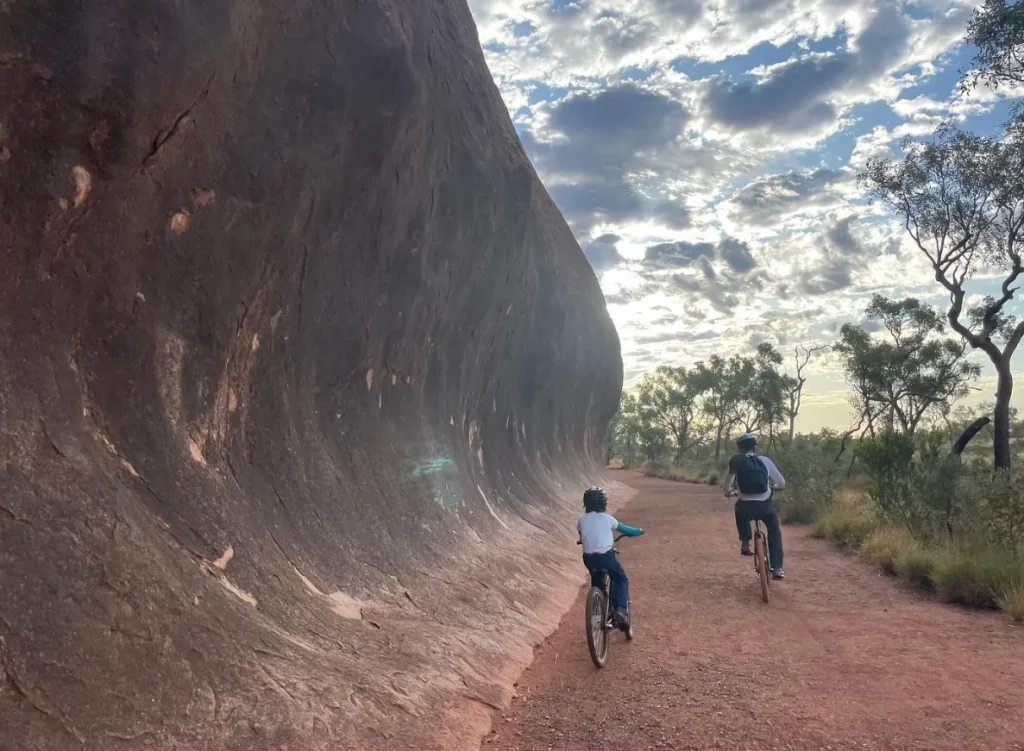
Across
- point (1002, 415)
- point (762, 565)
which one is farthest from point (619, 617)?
point (1002, 415)

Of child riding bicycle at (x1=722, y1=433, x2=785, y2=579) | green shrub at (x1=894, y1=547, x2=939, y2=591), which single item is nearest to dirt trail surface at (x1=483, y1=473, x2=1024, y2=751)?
green shrub at (x1=894, y1=547, x2=939, y2=591)

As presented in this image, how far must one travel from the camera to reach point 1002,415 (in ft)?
62.2

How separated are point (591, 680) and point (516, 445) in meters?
12.0

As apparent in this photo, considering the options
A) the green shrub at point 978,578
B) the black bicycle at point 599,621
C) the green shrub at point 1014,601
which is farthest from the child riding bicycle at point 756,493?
the black bicycle at point 599,621

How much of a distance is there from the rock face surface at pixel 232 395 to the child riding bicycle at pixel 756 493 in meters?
2.87

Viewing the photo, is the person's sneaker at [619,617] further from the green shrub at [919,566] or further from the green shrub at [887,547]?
the green shrub at [887,547]

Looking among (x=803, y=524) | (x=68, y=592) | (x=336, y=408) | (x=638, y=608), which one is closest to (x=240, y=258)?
(x=336, y=408)

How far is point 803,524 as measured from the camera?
21375mm

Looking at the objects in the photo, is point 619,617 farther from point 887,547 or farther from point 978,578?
point 887,547

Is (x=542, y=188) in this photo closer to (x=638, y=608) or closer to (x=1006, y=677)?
(x=638, y=608)

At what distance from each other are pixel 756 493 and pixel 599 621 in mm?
4256

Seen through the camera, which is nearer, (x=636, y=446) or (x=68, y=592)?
(x=68, y=592)

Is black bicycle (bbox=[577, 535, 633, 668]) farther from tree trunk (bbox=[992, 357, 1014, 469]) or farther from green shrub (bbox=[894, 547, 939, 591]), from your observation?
tree trunk (bbox=[992, 357, 1014, 469])

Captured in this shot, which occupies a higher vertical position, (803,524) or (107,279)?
(107,279)
